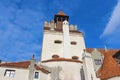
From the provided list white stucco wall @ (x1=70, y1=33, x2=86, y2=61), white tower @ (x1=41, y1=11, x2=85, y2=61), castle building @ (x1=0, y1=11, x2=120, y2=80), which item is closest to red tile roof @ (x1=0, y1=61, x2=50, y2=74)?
castle building @ (x1=0, y1=11, x2=120, y2=80)

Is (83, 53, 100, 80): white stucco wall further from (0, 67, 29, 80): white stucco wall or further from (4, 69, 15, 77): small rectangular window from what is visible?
(4, 69, 15, 77): small rectangular window

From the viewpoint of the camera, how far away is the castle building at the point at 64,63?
27.9m

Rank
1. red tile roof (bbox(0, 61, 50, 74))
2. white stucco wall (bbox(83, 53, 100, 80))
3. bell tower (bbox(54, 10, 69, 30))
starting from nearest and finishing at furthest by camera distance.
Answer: red tile roof (bbox(0, 61, 50, 74)) < white stucco wall (bbox(83, 53, 100, 80)) < bell tower (bbox(54, 10, 69, 30))

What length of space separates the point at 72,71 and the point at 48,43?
9200 mm

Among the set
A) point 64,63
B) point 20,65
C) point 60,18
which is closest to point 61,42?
point 64,63

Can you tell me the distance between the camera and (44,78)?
28656mm

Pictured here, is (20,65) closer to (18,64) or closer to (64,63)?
(18,64)

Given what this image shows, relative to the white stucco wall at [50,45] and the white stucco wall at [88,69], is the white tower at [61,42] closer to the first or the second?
the white stucco wall at [50,45]

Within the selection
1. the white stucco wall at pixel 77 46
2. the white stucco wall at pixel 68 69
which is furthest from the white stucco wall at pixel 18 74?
the white stucco wall at pixel 77 46

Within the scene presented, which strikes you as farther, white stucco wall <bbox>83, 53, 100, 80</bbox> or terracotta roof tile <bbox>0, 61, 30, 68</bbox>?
white stucco wall <bbox>83, 53, 100, 80</bbox>

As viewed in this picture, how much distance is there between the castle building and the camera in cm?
2791

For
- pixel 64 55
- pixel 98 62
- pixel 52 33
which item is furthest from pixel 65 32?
pixel 98 62

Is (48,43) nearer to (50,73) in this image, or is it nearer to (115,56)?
(50,73)

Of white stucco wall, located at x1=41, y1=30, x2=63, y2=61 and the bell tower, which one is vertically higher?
the bell tower
